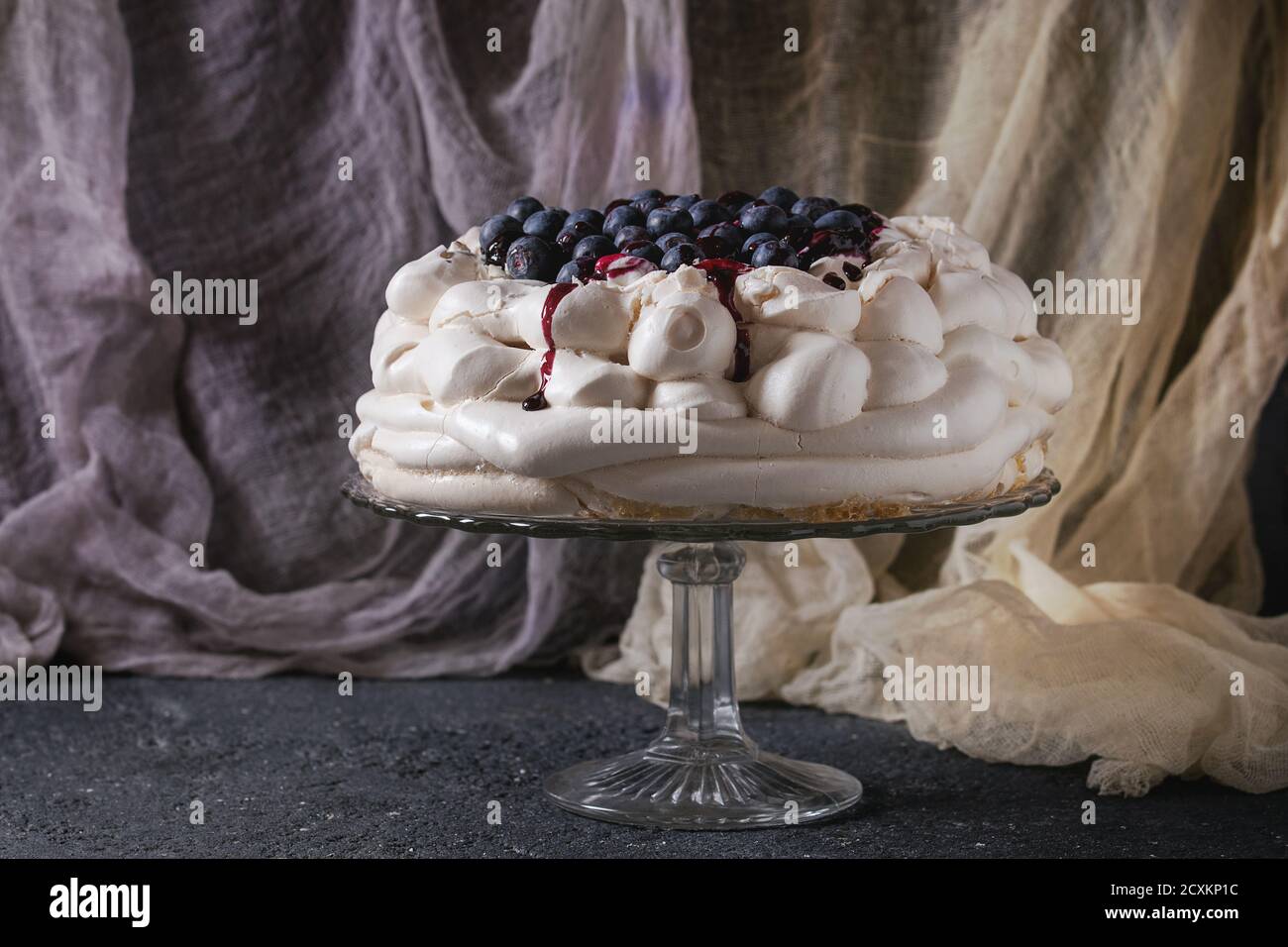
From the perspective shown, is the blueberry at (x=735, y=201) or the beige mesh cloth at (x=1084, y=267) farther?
the beige mesh cloth at (x=1084, y=267)

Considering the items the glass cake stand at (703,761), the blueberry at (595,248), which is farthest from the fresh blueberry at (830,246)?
the glass cake stand at (703,761)

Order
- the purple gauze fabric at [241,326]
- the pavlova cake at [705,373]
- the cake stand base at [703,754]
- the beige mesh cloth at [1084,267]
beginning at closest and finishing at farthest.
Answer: the pavlova cake at [705,373], the cake stand base at [703,754], the beige mesh cloth at [1084,267], the purple gauze fabric at [241,326]

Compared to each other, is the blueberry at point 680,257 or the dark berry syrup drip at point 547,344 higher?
the blueberry at point 680,257

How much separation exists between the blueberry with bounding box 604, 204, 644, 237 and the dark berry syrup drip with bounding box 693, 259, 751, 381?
0.13 meters

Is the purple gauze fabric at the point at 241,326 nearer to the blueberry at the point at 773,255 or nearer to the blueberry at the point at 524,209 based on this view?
the blueberry at the point at 524,209

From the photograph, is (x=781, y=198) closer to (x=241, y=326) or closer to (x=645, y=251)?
(x=645, y=251)

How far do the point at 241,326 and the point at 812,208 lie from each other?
127 cm

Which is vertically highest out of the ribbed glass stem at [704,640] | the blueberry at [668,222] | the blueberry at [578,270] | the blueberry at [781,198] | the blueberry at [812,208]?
the blueberry at [781,198]

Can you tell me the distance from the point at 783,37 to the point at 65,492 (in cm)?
Answer: 139

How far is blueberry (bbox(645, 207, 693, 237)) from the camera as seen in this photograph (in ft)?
6.55

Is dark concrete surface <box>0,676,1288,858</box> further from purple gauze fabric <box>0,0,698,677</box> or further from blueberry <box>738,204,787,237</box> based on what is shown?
blueberry <box>738,204,787,237</box>

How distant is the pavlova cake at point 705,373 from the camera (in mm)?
1802

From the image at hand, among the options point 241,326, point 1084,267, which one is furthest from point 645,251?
point 241,326

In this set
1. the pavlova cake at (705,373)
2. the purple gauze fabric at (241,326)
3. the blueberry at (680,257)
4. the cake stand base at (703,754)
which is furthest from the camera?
the purple gauze fabric at (241,326)
